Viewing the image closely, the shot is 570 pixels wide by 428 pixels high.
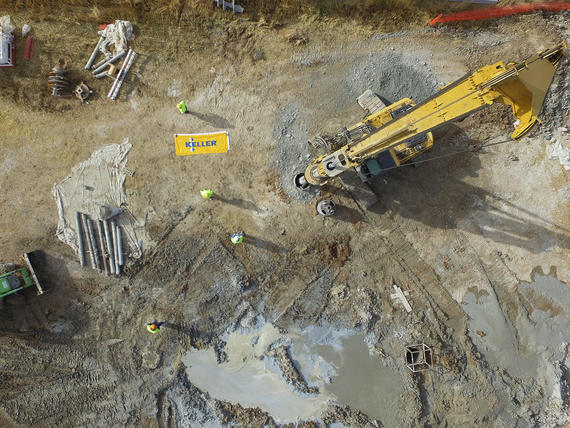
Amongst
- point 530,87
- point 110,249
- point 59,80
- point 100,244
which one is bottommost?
point 110,249

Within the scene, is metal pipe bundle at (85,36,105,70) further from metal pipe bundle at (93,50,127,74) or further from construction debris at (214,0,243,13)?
construction debris at (214,0,243,13)

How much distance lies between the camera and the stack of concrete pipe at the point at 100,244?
14.3 m

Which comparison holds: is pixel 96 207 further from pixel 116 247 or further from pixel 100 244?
pixel 116 247

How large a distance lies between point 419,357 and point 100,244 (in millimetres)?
13536

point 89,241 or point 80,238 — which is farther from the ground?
point 80,238

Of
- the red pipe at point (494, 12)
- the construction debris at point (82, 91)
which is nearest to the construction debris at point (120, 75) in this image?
the construction debris at point (82, 91)

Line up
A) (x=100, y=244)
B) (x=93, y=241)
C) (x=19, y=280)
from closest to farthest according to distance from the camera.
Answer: (x=19, y=280) < (x=93, y=241) < (x=100, y=244)

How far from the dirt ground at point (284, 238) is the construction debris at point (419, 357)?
287 millimetres

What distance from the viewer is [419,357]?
14258 millimetres

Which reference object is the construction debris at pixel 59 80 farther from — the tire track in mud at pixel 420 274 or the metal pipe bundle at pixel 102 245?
the tire track in mud at pixel 420 274

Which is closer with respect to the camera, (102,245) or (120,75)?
(102,245)

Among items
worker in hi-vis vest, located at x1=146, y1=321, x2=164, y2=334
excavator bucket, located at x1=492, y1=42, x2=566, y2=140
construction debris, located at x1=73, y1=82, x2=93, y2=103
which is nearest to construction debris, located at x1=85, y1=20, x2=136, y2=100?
construction debris, located at x1=73, y1=82, x2=93, y2=103

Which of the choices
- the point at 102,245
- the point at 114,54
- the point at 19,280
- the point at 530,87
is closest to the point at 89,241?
the point at 102,245

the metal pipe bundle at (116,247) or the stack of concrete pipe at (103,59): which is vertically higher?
the stack of concrete pipe at (103,59)
